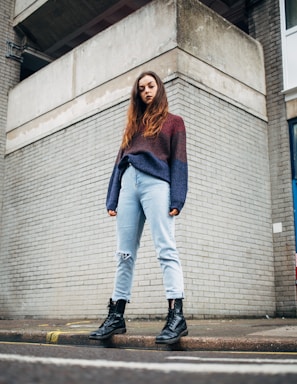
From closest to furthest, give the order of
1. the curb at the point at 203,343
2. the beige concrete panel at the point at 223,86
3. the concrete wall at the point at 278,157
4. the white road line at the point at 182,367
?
the white road line at the point at 182,367 < the curb at the point at 203,343 < the beige concrete panel at the point at 223,86 < the concrete wall at the point at 278,157

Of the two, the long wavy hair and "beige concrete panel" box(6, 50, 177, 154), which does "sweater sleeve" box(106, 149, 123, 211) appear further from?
"beige concrete panel" box(6, 50, 177, 154)

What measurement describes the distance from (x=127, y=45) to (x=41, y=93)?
8.29ft

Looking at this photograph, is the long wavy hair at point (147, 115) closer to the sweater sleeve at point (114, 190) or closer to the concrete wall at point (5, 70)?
the sweater sleeve at point (114, 190)

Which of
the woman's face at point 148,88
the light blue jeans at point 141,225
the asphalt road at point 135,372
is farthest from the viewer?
the woman's face at point 148,88

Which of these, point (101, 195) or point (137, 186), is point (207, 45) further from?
point (137, 186)

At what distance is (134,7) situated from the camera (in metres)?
11.6

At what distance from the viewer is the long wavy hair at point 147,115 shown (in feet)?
12.9

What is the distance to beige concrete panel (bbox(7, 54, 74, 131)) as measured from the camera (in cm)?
950

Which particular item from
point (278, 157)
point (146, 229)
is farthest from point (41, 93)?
point (278, 157)

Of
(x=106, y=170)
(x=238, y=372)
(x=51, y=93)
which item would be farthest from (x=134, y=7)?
(x=238, y=372)

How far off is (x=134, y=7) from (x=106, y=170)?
515cm

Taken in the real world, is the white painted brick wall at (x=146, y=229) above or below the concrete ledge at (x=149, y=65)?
below

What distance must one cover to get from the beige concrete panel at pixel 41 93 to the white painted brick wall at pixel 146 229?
72cm

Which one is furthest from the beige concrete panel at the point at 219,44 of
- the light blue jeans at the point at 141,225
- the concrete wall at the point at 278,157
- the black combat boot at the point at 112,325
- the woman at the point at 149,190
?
the black combat boot at the point at 112,325
